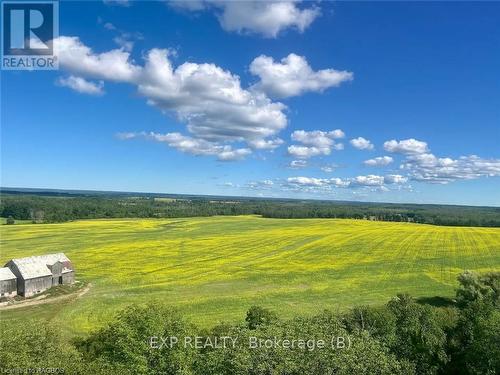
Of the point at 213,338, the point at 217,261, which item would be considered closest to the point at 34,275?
the point at 217,261

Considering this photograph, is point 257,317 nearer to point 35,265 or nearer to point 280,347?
point 280,347

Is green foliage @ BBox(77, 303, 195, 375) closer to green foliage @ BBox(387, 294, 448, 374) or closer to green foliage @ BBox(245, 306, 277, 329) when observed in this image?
green foliage @ BBox(245, 306, 277, 329)

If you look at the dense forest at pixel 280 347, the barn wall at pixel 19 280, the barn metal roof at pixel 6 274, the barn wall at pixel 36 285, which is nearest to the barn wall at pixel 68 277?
the barn wall at pixel 36 285

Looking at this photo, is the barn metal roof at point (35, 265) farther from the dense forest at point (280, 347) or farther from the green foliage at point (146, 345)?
the green foliage at point (146, 345)

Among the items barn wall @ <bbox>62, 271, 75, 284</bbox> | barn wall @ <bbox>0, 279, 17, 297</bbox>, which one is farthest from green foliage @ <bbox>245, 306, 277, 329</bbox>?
barn wall @ <bbox>62, 271, 75, 284</bbox>

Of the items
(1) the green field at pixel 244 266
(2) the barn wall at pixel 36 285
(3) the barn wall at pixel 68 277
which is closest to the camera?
(1) the green field at pixel 244 266

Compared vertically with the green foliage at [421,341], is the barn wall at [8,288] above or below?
below

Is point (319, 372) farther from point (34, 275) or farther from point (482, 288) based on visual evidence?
point (34, 275)
